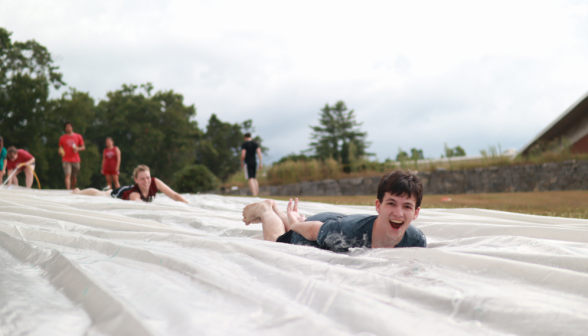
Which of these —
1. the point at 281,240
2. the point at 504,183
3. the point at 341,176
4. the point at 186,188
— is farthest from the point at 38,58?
the point at 281,240

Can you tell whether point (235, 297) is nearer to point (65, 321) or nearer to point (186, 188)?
point (65, 321)

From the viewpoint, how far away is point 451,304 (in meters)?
1.24

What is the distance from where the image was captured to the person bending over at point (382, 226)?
2.03 m

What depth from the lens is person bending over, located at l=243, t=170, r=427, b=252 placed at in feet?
6.66

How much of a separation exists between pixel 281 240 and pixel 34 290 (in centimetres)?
A: 133

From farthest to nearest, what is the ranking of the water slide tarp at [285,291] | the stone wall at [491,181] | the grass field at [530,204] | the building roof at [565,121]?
the building roof at [565,121], the stone wall at [491,181], the grass field at [530,204], the water slide tarp at [285,291]

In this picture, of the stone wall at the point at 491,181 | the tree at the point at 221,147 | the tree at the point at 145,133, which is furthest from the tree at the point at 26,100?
the stone wall at the point at 491,181

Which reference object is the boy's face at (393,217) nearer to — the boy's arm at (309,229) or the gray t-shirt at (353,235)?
the gray t-shirt at (353,235)

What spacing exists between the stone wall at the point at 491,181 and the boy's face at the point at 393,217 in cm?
1008

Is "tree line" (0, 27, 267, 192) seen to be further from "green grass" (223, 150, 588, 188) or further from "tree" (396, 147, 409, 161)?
"tree" (396, 147, 409, 161)

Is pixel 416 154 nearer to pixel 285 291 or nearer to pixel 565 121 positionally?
pixel 565 121

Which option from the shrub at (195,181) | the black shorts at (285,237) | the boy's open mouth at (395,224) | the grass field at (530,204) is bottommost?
the grass field at (530,204)

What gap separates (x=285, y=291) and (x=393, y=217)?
88 cm

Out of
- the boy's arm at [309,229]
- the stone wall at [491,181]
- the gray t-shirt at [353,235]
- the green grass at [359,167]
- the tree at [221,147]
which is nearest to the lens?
the gray t-shirt at [353,235]
